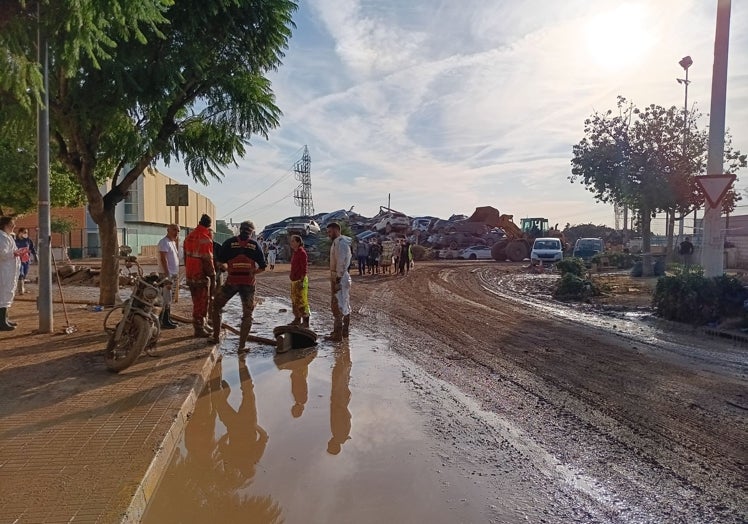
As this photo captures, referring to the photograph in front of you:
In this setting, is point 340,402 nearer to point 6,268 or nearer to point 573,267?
point 6,268

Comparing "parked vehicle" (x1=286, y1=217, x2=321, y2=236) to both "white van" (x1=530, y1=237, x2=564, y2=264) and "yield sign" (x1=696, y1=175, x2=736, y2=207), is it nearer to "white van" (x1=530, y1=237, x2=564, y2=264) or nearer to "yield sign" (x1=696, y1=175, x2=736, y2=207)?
"white van" (x1=530, y1=237, x2=564, y2=264)

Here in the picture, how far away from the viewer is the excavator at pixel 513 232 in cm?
3822

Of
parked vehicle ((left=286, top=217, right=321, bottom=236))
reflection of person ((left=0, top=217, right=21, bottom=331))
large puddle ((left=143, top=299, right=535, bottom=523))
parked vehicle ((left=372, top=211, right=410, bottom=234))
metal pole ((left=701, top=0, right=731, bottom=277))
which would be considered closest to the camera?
large puddle ((left=143, top=299, right=535, bottom=523))

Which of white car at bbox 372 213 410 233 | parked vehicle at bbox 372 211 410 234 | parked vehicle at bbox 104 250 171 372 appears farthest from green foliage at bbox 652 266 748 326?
white car at bbox 372 213 410 233

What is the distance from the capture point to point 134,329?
6918 mm

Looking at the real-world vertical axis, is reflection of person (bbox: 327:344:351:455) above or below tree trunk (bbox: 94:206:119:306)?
below

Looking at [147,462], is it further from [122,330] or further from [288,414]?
[122,330]

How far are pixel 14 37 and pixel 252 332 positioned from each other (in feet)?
19.6

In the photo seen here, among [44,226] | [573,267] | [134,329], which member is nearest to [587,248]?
[573,267]

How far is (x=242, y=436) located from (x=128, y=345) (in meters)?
2.49

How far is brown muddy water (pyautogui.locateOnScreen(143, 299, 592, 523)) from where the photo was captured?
386 centimetres

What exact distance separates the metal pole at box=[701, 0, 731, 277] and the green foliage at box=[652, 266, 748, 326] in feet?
2.40

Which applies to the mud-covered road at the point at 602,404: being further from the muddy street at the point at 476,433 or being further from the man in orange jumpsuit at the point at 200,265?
A: the man in orange jumpsuit at the point at 200,265

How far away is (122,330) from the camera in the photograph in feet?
22.6
